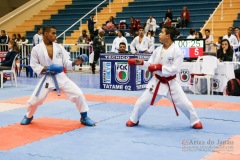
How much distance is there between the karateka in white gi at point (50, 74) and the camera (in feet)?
19.3

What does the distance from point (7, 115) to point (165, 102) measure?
10.8 ft

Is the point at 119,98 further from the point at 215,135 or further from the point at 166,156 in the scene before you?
the point at 166,156

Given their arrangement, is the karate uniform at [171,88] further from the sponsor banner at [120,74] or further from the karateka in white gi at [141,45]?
the karateka in white gi at [141,45]

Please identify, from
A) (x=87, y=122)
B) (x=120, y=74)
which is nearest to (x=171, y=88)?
(x=87, y=122)

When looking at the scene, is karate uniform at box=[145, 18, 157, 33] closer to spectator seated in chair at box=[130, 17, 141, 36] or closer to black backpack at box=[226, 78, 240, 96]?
spectator seated in chair at box=[130, 17, 141, 36]

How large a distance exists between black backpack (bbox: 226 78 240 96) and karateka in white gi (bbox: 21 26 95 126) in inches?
185

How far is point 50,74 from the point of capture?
5.96 metres

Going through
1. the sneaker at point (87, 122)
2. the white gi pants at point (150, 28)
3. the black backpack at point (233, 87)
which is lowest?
the sneaker at point (87, 122)

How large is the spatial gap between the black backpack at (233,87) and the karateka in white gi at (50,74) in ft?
15.4

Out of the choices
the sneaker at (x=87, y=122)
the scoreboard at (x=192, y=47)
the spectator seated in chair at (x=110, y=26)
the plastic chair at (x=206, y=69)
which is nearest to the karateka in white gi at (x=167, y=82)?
the sneaker at (x=87, y=122)

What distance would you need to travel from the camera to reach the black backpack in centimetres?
948

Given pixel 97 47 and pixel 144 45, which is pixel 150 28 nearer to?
pixel 97 47

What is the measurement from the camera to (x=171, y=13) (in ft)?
59.4

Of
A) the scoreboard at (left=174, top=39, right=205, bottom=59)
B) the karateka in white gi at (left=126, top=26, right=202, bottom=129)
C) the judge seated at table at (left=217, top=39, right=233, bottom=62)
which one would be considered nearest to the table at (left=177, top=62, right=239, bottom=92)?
the judge seated at table at (left=217, top=39, right=233, bottom=62)
